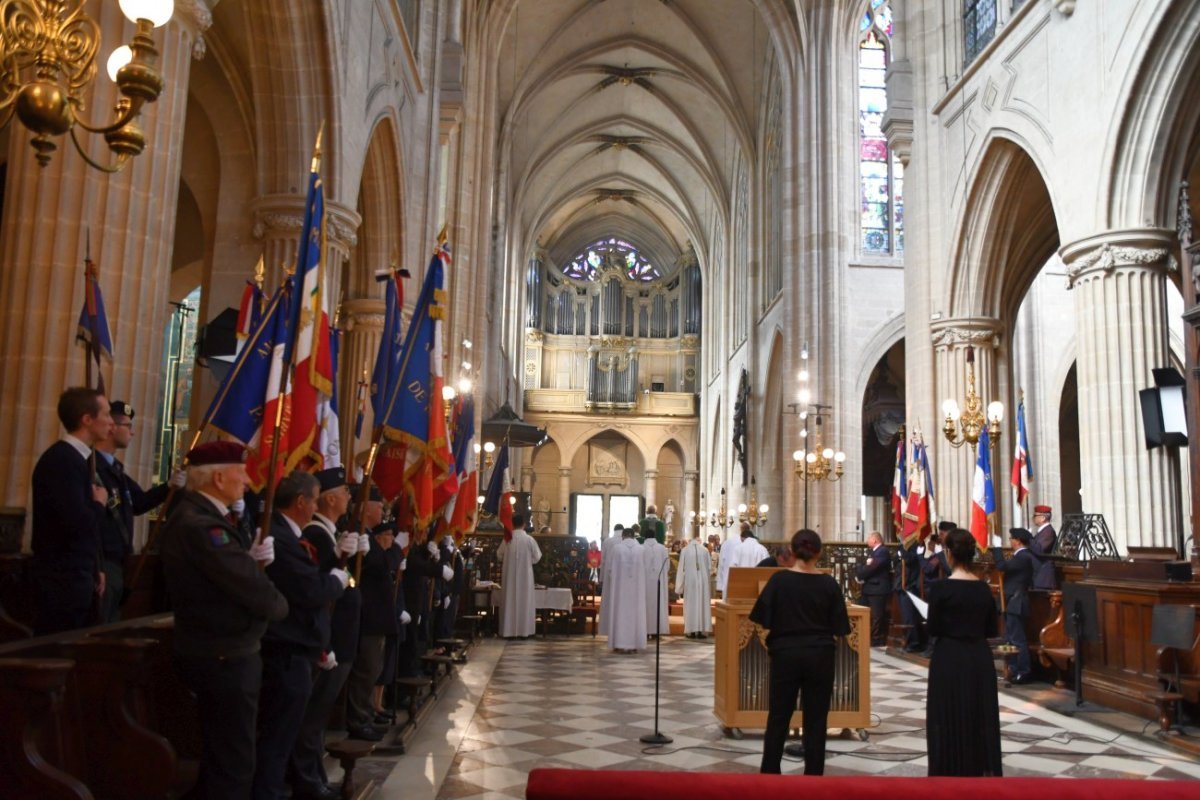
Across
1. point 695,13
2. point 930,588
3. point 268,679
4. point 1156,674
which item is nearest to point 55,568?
point 268,679

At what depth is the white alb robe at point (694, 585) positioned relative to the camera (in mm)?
14305

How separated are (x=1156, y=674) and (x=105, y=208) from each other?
758cm

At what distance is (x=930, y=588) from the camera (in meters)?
4.86

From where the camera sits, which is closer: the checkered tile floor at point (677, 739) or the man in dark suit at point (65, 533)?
the man in dark suit at point (65, 533)

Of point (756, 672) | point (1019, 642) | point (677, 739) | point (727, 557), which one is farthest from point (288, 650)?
point (727, 557)

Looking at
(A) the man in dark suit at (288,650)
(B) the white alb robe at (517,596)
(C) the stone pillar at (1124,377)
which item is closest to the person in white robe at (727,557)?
(B) the white alb robe at (517,596)

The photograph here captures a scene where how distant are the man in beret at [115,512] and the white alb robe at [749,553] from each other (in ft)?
33.5

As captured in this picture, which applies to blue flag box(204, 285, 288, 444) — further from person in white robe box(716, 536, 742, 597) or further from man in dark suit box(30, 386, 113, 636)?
person in white robe box(716, 536, 742, 597)

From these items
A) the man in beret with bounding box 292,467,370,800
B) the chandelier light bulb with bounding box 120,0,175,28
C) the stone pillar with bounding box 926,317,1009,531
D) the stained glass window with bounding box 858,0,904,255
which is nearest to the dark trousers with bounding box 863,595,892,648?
the stone pillar with bounding box 926,317,1009,531

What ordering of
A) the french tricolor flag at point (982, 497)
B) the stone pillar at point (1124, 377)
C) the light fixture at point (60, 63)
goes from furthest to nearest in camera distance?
the french tricolor flag at point (982, 497), the stone pillar at point (1124, 377), the light fixture at point (60, 63)

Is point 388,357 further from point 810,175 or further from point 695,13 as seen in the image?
point 695,13

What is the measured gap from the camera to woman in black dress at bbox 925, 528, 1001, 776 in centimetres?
464

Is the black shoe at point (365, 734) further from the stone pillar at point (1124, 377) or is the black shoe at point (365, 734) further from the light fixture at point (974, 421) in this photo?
the light fixture at point (974, 421)

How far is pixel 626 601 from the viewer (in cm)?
1217
